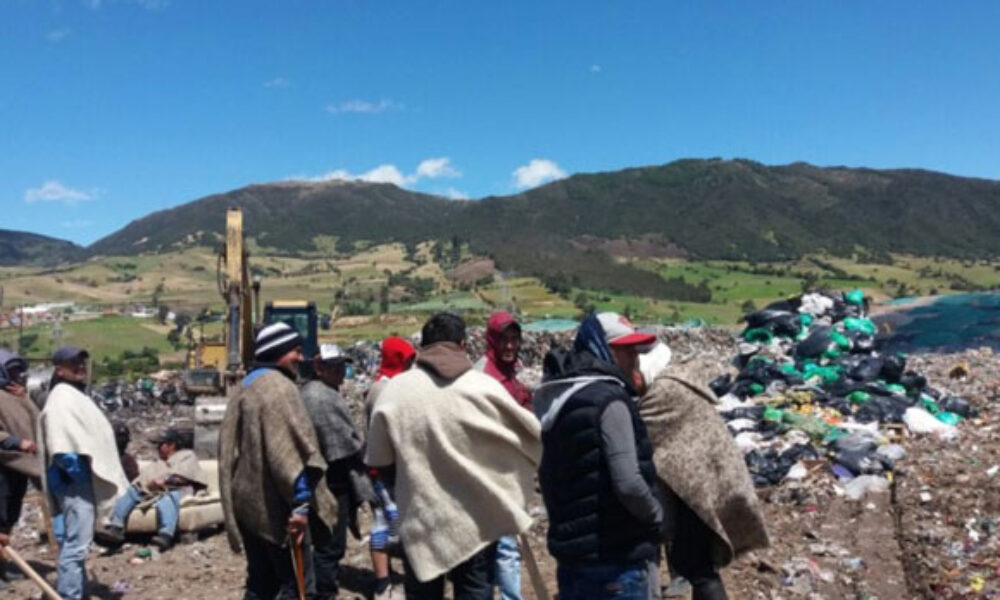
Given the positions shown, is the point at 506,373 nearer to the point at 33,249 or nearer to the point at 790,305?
the point at 790,305

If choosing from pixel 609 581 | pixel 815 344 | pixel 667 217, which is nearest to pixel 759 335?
pixel 815 344

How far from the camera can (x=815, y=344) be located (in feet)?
37.4

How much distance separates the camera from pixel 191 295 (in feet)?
228

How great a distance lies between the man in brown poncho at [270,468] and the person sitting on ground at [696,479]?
→ 4.41 ft

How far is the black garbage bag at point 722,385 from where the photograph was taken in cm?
1098

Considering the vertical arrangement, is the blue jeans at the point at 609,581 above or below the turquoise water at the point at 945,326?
above

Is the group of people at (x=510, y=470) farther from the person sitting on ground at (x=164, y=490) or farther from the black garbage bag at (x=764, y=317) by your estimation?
the black garbage bag at (x=764, y=317)

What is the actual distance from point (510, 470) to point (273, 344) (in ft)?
3.54

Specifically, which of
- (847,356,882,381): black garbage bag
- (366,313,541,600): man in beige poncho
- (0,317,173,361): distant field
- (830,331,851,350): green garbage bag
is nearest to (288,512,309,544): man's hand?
(366,313,541,600): man in beige poncho

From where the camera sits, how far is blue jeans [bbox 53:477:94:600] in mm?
4148

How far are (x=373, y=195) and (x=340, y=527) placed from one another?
5485 inches

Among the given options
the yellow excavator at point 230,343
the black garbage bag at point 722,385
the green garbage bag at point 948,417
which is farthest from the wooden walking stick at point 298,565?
the black garbage bag at point 722,385

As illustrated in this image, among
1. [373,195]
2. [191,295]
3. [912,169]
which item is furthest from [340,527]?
[373,195]

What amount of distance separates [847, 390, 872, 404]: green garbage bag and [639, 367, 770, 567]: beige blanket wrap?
672 centimetres
